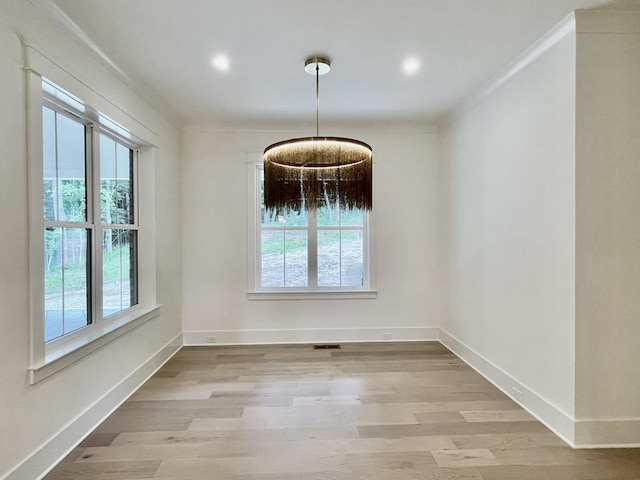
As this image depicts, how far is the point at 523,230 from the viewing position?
2.58 metres

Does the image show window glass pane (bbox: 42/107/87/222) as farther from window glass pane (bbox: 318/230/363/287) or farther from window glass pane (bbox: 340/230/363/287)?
window glass pane (bbox: 340/230/363/287)

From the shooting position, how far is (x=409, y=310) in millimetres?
4211

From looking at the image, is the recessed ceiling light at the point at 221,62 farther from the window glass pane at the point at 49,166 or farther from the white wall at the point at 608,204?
the white wall at the point at 608,204

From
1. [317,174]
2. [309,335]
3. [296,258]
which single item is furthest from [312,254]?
[317,174]

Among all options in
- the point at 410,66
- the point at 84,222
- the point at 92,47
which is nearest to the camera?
the point at 92,47

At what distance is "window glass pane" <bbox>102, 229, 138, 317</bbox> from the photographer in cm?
276

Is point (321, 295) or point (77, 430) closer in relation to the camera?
point (77, 430)

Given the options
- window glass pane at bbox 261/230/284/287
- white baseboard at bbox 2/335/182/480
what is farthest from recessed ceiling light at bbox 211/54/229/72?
white baseboard at bbox 2/335/182/480

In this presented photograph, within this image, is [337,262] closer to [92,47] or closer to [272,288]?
[272,288]

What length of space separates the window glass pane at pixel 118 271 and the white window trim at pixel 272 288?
128cm

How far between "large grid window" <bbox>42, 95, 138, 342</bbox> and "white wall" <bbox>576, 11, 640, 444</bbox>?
3.21 metres

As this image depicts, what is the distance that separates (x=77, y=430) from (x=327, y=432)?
5.21ft

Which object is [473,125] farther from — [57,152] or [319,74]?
[57,152]

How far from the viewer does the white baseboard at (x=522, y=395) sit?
85.6 inches
